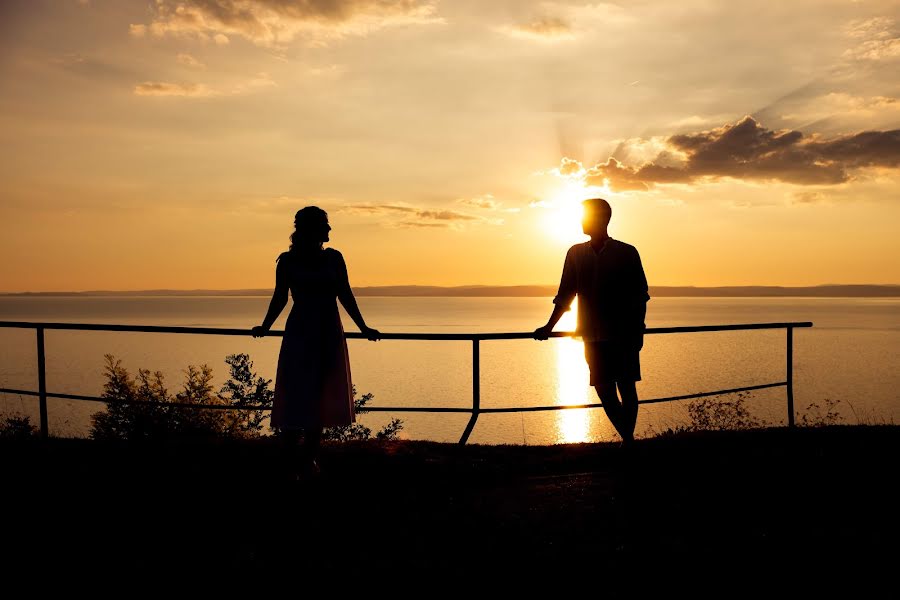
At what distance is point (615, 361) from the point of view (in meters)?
5.80

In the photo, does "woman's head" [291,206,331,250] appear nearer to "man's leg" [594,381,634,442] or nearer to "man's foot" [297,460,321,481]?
"man's foot" [297,460,321,481]

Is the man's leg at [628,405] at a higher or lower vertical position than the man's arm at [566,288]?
lower

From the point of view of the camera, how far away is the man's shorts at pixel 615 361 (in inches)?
228

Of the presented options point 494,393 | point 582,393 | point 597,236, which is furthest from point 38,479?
point 582,393

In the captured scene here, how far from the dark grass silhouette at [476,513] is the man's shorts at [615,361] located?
0.62 m

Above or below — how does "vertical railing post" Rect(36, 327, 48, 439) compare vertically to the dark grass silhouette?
above

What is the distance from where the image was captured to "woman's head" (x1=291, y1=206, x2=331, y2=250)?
515 centimetres

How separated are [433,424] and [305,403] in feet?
205

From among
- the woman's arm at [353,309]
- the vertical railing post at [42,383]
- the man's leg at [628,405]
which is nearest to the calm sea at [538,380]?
the man's leg at [628,405]

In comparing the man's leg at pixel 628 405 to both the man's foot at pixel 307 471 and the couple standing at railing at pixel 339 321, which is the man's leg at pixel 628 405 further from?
the man's foot at pixel 307 471

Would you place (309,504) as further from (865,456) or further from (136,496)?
(865,456)

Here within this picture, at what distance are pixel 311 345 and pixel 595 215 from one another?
2265 millimetres

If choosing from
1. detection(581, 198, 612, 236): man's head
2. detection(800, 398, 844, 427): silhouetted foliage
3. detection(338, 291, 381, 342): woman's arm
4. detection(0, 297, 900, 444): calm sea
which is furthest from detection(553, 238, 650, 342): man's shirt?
detection(0, 297, 900, 444): calm sea

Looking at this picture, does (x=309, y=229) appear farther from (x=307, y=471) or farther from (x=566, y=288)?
(x=566, y=288)
